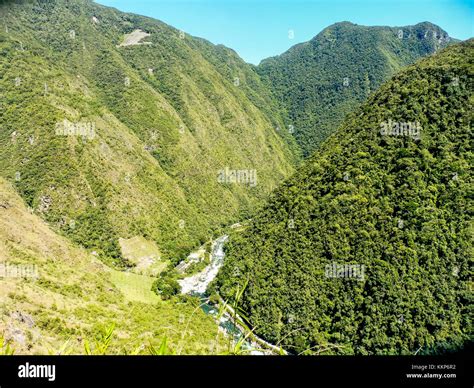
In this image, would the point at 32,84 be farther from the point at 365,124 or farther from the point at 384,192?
the point at 384,192

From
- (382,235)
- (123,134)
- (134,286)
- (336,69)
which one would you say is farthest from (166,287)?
(336,69)

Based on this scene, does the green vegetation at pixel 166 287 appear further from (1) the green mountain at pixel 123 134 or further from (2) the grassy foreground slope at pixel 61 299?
(1) the green mountain at pixel 123 134

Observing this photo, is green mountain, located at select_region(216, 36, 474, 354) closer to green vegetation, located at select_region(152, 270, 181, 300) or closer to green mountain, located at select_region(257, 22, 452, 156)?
green vegetation, located at select_region(152, 270, 181, 300)

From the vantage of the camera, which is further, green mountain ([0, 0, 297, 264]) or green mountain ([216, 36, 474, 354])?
green mountain ([0, 0, 297, 264])

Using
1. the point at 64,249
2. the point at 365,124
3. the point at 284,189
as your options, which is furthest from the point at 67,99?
the point at 365,124

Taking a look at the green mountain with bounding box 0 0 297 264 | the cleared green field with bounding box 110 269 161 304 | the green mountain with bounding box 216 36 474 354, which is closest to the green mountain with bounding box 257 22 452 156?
the green mountain with bounding box 0 0 297 264

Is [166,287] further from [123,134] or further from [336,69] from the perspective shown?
[336,69]
